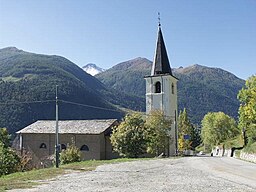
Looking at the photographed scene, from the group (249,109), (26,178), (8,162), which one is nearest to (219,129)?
(249,109)

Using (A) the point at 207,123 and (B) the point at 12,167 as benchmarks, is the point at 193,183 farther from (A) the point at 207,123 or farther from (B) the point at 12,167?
(A) the point at 207,123

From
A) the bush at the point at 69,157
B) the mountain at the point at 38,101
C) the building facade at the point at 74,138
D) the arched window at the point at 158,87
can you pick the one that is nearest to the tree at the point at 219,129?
the mountain at the point at 38,101

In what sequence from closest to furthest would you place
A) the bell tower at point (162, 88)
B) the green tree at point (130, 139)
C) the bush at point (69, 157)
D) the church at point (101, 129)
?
the bush at point (69, 157)
the green tree at point (130, 139)
the church at point (101, 129)
the bell tower at point (162, 88)

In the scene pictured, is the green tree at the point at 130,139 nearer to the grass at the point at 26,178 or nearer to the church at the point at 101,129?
the church at the point at 101,129

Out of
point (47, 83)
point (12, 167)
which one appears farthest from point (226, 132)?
point (47, 83)

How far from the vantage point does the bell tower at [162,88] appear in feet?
168

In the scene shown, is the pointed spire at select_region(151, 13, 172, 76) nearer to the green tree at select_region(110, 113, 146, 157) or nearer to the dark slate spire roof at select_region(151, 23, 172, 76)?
the dark slate spire roof at select_region(151, 23, 172, 76)

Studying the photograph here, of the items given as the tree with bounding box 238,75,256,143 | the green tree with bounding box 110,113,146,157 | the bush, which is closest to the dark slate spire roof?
the tree with bounding box 238,75,256,143

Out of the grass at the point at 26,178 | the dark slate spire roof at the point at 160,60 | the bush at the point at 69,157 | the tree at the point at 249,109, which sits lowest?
the bush at the point at 69,157

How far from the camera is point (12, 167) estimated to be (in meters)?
27.9

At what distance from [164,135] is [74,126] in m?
16.2

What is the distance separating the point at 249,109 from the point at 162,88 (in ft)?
48.4

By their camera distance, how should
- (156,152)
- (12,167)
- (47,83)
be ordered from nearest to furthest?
1. (12,167)
2. (156,152)
3. (47,83)

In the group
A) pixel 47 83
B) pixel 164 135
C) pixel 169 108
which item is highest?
pixel 47 83
